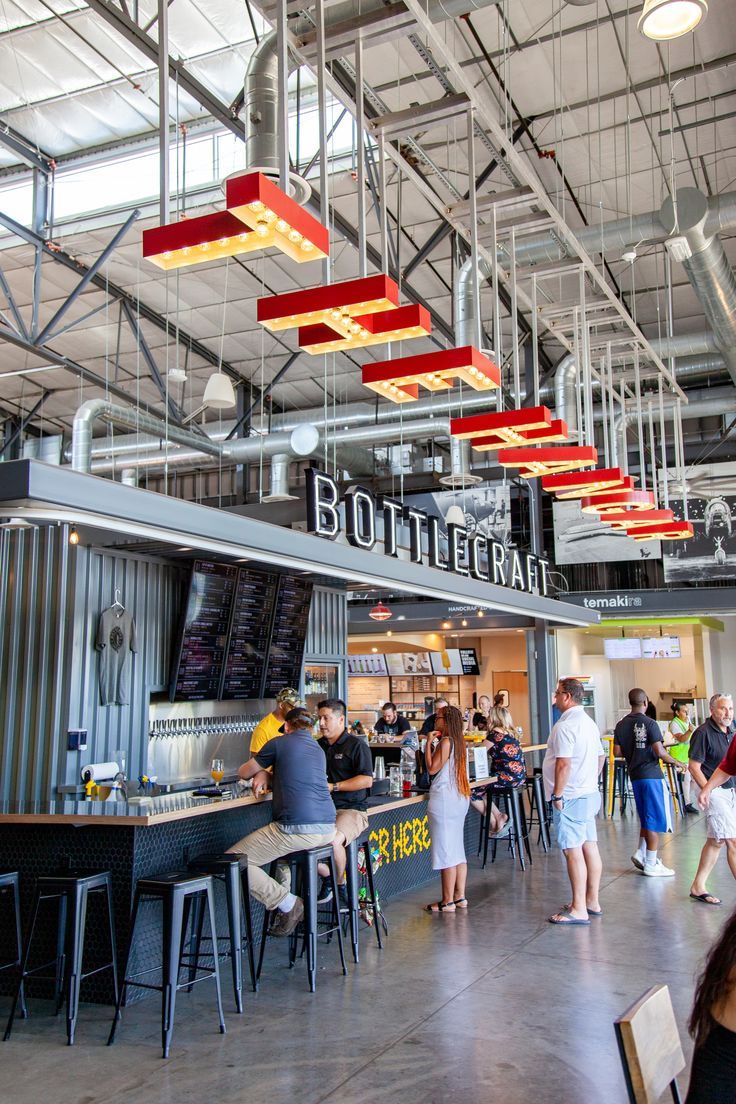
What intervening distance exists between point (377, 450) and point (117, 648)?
10.5m

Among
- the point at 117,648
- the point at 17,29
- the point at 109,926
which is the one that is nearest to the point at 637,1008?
the point at 109,926

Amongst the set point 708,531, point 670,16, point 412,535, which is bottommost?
point 412,535

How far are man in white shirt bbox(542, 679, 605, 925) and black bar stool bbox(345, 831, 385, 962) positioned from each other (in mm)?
1271

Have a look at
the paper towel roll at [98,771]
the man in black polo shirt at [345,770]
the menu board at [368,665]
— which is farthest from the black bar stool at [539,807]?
the menu board at [368,665]

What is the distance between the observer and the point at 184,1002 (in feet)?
15.2

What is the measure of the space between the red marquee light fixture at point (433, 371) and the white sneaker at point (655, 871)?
4370 millimetres

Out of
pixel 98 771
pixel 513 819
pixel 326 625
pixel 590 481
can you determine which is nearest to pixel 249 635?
pixel 326 625

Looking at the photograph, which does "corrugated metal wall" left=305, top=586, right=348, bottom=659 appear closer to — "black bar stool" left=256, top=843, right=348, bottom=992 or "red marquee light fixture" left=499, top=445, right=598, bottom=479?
"red marquee light fixture" left=499, top=445, right=598, bottom=479

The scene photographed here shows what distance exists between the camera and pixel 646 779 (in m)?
7.62

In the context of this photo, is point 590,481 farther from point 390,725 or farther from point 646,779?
point 390,725

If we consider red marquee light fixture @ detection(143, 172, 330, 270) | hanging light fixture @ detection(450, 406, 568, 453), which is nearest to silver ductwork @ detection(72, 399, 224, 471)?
hanging light fixture @ detection(450, 406, 568, 453)

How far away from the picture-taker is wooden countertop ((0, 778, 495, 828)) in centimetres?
454

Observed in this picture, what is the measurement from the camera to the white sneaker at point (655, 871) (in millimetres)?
7406

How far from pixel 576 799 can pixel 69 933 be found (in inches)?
129
